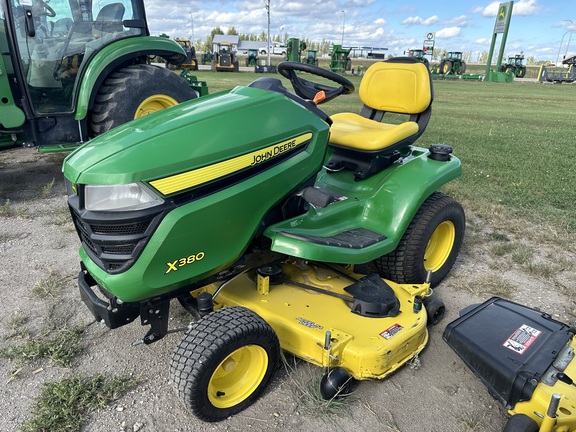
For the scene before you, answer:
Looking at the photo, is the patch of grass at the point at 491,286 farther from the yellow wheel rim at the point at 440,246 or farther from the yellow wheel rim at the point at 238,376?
the yellow wheel rim at the point at 238,376

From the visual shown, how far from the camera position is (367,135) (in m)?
2.68

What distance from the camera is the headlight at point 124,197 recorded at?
1.71 meters

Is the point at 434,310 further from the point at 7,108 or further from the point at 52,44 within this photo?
the point at 52,44

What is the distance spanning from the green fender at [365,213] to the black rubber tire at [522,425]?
36.1 inches

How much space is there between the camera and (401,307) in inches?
90.7

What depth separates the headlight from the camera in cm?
171

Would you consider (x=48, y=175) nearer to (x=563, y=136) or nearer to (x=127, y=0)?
(x=127, y=0)

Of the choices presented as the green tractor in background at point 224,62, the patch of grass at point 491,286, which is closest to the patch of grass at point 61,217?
the patch of grass at point 491,286

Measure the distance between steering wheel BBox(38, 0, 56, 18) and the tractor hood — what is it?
302 cm

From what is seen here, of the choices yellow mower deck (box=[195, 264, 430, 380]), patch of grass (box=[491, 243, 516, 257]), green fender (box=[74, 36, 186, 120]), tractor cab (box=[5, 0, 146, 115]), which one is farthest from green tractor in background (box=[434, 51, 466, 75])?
yellow mower deck (box=[195, 264, 430, 380])

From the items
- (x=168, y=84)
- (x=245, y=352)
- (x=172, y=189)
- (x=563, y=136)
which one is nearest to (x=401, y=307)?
(x=245, y=352)

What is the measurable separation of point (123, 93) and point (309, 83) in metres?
2.53

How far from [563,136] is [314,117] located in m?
8.33

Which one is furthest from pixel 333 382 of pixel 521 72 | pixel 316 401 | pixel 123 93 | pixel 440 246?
pixel 521 72
